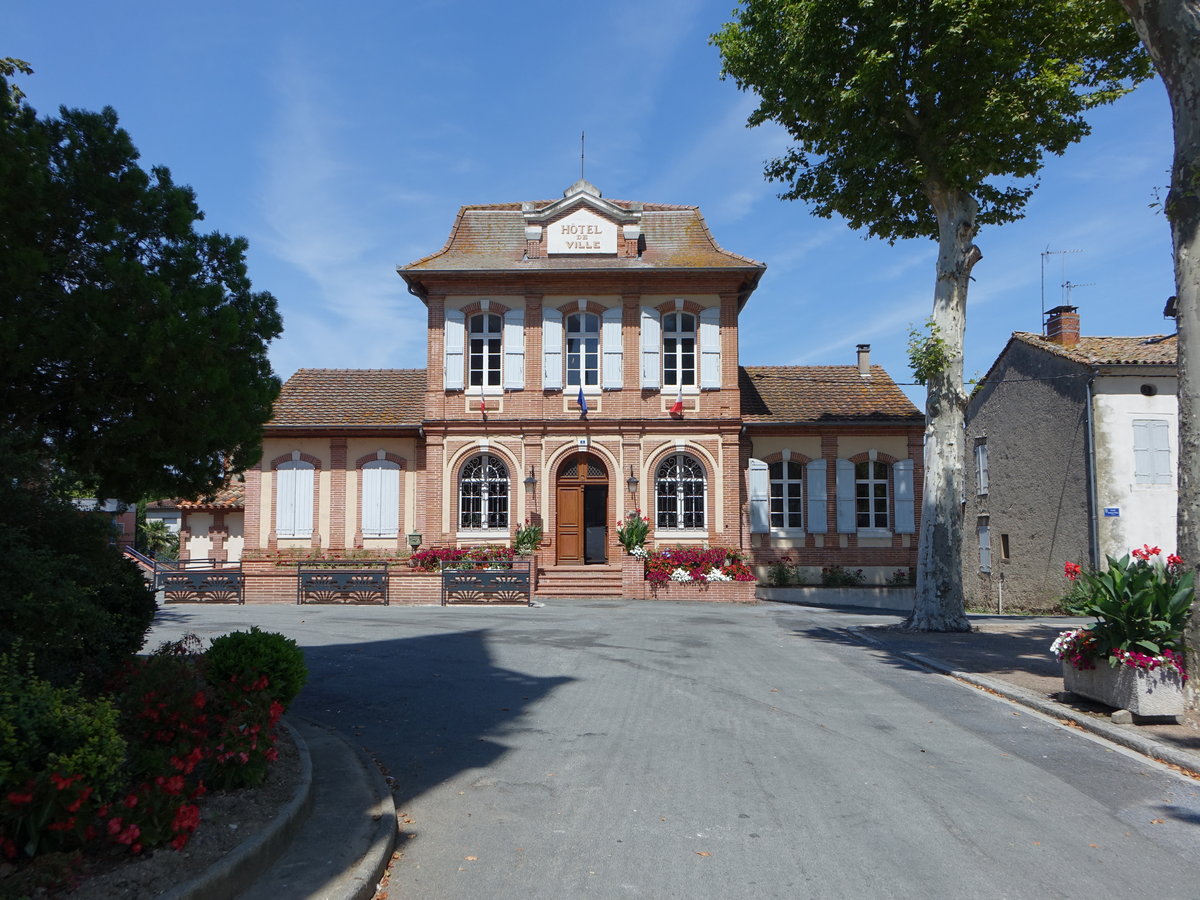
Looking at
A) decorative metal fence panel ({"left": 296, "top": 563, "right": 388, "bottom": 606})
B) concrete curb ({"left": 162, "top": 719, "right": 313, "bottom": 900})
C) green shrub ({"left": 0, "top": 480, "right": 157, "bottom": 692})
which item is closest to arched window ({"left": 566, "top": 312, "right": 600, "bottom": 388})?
decorative metal fence panel ({"left": 296, "top": 563, "right": 388, "bottom": 606})

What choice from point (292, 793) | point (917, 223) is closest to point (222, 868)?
point (292, 793)

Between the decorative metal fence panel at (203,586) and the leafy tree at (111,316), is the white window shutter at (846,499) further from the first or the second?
the leafy tree at (111,316)

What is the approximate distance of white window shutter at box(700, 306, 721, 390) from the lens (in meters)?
24.8

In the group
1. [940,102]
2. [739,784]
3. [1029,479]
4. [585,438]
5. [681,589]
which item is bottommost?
[739,784]

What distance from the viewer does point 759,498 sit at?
25484mm

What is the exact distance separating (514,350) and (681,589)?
788cm

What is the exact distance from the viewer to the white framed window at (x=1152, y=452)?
22391mm

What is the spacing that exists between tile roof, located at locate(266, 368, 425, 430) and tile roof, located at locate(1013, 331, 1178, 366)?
1720cm

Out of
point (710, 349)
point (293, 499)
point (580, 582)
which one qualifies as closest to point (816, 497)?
point (710, 349)

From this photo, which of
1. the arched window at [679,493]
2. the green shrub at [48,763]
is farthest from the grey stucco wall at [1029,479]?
the green shrub at [48,763]

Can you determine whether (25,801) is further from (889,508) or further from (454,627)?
(889,508)

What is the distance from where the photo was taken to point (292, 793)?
5324mm

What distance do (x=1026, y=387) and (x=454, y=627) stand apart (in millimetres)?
18467

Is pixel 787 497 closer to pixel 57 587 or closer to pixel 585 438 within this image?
pixel 585 438
